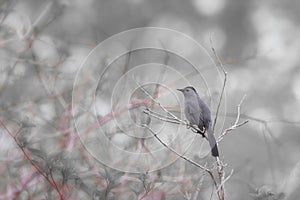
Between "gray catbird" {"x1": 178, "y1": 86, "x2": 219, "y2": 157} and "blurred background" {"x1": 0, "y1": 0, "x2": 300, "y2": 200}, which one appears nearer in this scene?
"blurred background" {"x1": 0, "y1": 0, "x2": 300, "y2": 200}

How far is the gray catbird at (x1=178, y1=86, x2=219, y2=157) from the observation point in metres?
1.51

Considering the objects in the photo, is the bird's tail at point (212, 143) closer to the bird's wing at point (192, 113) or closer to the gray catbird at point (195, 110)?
the gray catbird at point (195, 110)

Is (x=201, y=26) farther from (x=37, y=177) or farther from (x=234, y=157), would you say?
(x=37, y=177)

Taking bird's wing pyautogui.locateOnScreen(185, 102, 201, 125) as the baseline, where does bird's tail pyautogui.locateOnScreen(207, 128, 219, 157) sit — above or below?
below

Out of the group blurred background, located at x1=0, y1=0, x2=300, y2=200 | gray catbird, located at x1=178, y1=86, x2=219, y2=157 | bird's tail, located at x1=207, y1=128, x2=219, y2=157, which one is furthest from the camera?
gray catbird, located at x1=178, y1=86, x2=219, y2=157

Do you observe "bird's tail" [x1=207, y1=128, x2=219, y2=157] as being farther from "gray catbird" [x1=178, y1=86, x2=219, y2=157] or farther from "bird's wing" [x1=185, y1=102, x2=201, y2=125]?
"bird's wing" [x1=185, y1=102, x2=201, y2=125]

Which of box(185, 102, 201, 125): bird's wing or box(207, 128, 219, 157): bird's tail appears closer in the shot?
box(207, 128, 219, 157): bird's tail

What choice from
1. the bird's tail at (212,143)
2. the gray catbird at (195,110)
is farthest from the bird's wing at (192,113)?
the bird's tail at (212,143)

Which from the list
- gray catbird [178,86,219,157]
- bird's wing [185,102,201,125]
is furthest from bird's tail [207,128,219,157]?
bird's wing [185,102,201,125]

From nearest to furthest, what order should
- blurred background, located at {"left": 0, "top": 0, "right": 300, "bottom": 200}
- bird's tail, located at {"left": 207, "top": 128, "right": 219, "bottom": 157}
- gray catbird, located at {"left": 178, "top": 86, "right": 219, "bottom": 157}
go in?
bird's tail, located at {"left": 207, "top": 128, "right": 219, "bottom": 157}
blurred background, located at {"left": 0, "top": 0, "right": 300, "bottom": 200}
gray catbird, located at {"left": 178, "top": 86, "right": 219, "bottom": 157}

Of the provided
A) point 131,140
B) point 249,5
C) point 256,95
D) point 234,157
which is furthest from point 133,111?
point 249,5

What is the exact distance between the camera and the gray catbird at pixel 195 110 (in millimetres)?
1507

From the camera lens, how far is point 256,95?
18.4 ft

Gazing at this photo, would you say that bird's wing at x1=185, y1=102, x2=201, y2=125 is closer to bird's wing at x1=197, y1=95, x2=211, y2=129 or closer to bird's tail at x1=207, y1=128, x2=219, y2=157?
bird's wing at x1=197, y1=95, x2=211, y2=129
